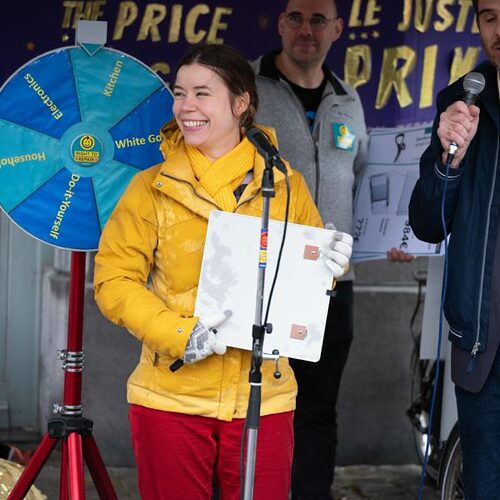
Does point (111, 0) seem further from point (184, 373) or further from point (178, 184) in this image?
point (184, 373)

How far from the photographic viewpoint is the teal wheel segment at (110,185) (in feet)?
12.8

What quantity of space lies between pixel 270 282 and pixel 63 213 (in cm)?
89

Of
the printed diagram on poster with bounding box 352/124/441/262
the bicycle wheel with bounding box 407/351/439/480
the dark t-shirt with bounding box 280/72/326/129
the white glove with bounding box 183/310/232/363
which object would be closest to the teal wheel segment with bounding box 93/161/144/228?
the white glove with bounding box 183/310/232/363

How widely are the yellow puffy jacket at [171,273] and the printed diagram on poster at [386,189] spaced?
4.31ft

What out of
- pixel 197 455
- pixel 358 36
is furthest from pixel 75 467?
pixel 358 36

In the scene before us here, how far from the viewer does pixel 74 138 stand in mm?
3857

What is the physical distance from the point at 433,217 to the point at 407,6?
156cm

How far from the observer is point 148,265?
3.38 m

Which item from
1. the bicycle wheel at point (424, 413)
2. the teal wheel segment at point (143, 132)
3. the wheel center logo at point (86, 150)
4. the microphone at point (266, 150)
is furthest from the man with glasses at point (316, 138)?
the microphone at point (266, 150)

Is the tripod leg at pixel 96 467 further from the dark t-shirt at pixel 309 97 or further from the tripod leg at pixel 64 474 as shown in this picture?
A: the dark t-shirt at pixel 309 97

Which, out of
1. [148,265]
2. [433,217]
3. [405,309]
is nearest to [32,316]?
[405,309]

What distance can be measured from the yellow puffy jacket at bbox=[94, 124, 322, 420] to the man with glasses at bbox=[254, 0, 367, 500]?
1.11 m

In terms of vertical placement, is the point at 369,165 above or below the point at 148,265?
above

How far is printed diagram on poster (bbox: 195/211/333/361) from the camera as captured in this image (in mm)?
3316
